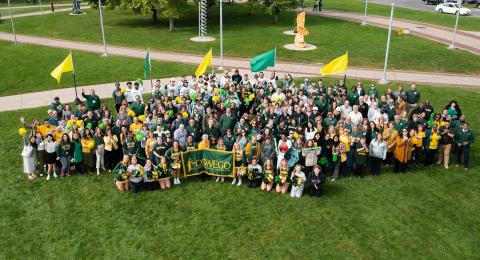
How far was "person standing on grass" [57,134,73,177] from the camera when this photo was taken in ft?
43.7

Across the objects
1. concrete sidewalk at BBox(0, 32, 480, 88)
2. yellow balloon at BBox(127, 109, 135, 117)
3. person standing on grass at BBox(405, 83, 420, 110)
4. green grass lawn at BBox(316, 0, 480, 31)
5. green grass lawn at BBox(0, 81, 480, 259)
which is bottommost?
green grass lawn at BBox(0, 81, 480, 259)

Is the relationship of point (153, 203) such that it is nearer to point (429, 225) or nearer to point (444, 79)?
point (429, 225)

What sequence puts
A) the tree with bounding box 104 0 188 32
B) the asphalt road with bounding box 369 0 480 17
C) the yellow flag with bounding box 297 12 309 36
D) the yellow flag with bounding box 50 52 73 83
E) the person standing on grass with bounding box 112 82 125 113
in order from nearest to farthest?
the yellow flag with bounding box 50 52 73 83, the person standing on grass with bounding box 112 82 125 113, the yellow flag with bounding box 297 12 309 36, the tree with bounding box 104 0 188 32, the asphalt road with bounding box 369 0 480 17

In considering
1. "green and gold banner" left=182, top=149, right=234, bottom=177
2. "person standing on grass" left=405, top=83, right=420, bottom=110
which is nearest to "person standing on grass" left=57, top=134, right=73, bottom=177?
"green and gold banner" left=182, top=149, right=234, bottom=177

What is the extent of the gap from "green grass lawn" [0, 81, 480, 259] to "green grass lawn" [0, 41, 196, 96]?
12.3 meters

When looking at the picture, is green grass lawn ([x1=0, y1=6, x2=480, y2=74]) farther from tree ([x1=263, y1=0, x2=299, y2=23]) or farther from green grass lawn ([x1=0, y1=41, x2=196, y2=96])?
green grass lawn ([x1=0, y1=41, x2=196, y2=96])

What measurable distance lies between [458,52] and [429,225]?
22563 mm

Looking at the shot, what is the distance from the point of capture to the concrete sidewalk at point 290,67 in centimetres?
2483

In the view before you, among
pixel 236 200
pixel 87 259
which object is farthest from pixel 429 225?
pixel 87 259

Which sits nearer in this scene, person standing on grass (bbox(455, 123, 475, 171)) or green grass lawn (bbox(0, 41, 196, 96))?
person standing on grass (bbox(455, 123, 475, 171))

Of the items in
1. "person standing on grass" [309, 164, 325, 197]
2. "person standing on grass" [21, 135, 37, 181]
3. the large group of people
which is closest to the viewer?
"person standing on grass" [309, 164, 325, 197]

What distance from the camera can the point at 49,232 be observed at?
1118cm

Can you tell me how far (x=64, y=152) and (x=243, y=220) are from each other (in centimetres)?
622

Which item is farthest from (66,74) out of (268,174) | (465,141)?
(465,141)
